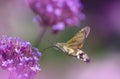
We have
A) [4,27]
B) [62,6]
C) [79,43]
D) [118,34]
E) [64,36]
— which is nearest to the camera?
[79,43]

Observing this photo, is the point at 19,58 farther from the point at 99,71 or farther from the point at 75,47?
the point at 99,71

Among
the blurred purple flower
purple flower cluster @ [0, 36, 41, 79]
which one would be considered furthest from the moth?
the blurred purple flower

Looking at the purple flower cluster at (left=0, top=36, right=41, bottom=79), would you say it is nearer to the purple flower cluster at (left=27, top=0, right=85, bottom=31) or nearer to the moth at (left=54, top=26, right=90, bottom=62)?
the moth at (left=54, top=26, right=90, bottom=62)

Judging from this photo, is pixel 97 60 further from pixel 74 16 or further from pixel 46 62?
pixel 74 16

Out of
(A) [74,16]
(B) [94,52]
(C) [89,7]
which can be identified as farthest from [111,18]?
(A) [74,16]

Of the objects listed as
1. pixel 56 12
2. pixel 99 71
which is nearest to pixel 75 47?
pixel 56 12

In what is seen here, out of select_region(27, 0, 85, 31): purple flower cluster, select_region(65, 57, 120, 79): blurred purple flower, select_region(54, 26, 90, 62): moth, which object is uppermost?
select_region(65, 57, 120, 79): blurred purple flower
